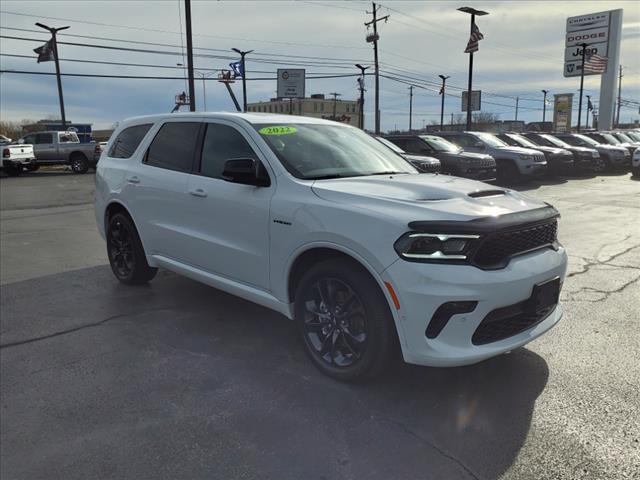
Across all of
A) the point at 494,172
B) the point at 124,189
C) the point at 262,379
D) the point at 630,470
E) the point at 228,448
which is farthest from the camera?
the point at 494,172

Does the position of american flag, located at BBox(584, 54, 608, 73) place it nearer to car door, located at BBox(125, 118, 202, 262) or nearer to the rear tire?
the rear tire

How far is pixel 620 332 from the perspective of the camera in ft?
14.4

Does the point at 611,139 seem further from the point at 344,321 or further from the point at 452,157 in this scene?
the point at 344,321

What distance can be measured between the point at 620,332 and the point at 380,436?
2.66 m

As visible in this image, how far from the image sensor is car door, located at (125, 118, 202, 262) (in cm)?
477

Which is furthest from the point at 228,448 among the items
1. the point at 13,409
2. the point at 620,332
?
the point at 620,332

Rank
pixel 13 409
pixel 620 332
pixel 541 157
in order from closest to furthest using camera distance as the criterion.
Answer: pixel 13 409
pixel 620 332
pixel 541 157

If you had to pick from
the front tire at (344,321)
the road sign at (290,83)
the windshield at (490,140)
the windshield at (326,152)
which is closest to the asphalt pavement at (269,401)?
the front tire at (344,321)

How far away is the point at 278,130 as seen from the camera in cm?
431

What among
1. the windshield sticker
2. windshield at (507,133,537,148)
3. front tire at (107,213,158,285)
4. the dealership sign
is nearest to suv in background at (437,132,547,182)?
windshield at (507,133,537,148)

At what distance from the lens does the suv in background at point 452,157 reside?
15.0 metres

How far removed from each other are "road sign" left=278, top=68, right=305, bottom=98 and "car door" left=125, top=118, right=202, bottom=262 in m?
35.2

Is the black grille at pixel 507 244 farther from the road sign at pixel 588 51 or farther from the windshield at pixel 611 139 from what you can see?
the road sign at pixel 588 51

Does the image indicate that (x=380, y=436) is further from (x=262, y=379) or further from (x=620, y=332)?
(x=620, y=332)
